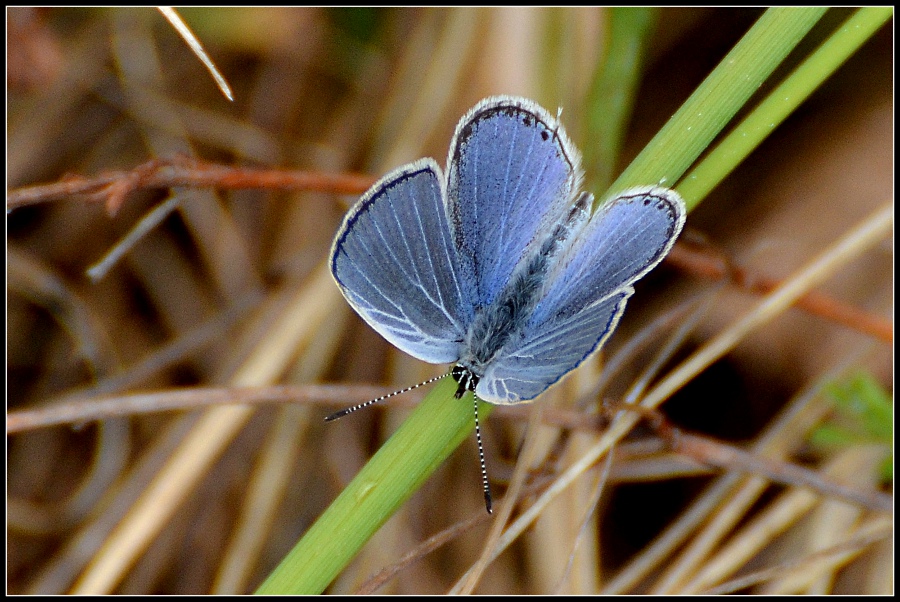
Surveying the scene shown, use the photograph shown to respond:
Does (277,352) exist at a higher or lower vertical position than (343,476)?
higher

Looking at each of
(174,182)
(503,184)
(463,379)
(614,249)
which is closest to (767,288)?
(614,249)

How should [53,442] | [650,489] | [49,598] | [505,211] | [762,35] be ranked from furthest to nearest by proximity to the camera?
[53,442], [650,489], [49,598], [505,211], [762,35]

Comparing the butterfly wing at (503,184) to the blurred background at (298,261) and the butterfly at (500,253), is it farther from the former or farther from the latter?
the blurred background at (298,261)

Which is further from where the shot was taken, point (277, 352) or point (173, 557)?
point (173, 557)

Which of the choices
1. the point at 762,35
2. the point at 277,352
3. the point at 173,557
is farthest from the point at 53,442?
the point at 762,35

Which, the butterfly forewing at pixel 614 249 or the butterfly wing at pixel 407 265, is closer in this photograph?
the butterfly forewing at pixel 614 249

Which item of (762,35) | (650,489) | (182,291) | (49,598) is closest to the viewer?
(762,35)

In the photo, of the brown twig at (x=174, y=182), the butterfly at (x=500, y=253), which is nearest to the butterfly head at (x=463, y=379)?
the butterfly at (x=500, y=253)

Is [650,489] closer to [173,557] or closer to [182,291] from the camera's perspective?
[173,557]
